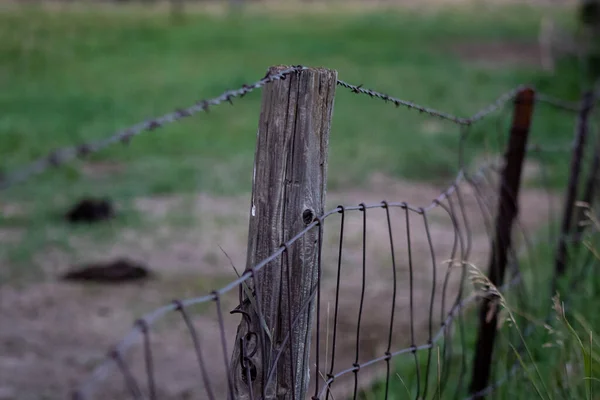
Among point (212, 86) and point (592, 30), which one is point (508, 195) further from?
point (592, 30)

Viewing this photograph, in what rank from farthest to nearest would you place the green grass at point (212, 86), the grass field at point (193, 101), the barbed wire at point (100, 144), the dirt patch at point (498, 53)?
the dirt patch at point (498, 53), the green grass at point (212, 86), the grass field at point (193, 101), the barbed wire at point (100, 144)

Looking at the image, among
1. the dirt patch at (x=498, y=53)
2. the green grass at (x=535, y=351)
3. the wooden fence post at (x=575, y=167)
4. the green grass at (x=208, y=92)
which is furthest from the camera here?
the dirt patch at (x=498, y=53)

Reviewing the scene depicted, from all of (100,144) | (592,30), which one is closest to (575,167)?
(100,144)

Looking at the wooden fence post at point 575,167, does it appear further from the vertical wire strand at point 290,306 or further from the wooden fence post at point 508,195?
the vertical wire strand at point 290,306

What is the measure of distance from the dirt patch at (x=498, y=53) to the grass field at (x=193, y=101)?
0.18 ft

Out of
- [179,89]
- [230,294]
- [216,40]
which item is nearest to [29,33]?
[216,40]

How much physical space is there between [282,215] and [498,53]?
19.7 metres

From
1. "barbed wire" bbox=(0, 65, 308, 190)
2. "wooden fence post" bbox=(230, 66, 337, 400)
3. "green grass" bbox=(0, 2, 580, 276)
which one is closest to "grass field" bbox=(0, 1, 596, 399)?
"green grass" bbox=(0, 2, 580, 276)

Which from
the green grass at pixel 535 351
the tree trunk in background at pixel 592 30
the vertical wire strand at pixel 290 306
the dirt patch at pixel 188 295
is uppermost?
the tree trunk in background at pixel 592 30

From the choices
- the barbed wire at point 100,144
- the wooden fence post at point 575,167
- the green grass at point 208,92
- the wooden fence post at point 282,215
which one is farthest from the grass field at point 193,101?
the barbed wire at point 100,144

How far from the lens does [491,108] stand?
3.31 m

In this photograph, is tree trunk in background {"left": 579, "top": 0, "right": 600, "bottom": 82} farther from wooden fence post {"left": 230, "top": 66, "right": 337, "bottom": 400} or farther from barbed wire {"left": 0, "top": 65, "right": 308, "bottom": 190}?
barbed wire {"left": 0, "top": 65, "right": 308, "bottom": 190}

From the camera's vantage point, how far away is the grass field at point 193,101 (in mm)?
7043

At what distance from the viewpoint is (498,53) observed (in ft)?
68.0
